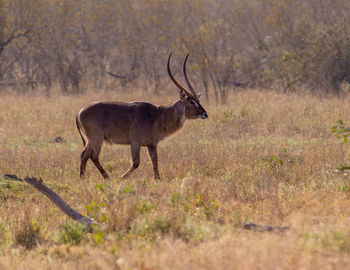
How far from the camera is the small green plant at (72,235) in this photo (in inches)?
193

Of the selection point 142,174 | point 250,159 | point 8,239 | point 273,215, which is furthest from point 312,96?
point 8,239

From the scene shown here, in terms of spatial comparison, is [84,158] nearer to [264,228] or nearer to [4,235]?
[4,235]

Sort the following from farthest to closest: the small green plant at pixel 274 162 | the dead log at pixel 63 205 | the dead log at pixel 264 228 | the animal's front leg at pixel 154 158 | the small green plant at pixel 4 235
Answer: the animal's front leg at pixel 154 158, the small green plant at pixel 274 162, the dead log at pixel 63 205, the small green plant at pixel 4 235, the dead log at pixel 264 228

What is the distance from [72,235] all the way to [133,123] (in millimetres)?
3747

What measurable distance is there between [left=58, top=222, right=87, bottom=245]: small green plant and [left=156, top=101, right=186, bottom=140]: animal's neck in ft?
12.7

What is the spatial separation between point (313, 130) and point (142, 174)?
5.26 meters

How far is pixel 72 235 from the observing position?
4922mm

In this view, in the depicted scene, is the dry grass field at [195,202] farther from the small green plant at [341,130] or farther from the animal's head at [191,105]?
the animal's head at [191,105]

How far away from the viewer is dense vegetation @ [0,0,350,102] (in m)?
18.8

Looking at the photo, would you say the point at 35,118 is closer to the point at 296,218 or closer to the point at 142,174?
the point at 142,174

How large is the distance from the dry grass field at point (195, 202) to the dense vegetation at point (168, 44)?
611 cm

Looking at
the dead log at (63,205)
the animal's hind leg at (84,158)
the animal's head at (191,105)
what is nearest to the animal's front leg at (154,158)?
the animal's head at (191,105)

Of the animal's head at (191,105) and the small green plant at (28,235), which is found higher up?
the animal's head at (191,105)

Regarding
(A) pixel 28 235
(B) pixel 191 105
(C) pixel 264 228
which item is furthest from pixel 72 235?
(B) pixel 191 105
